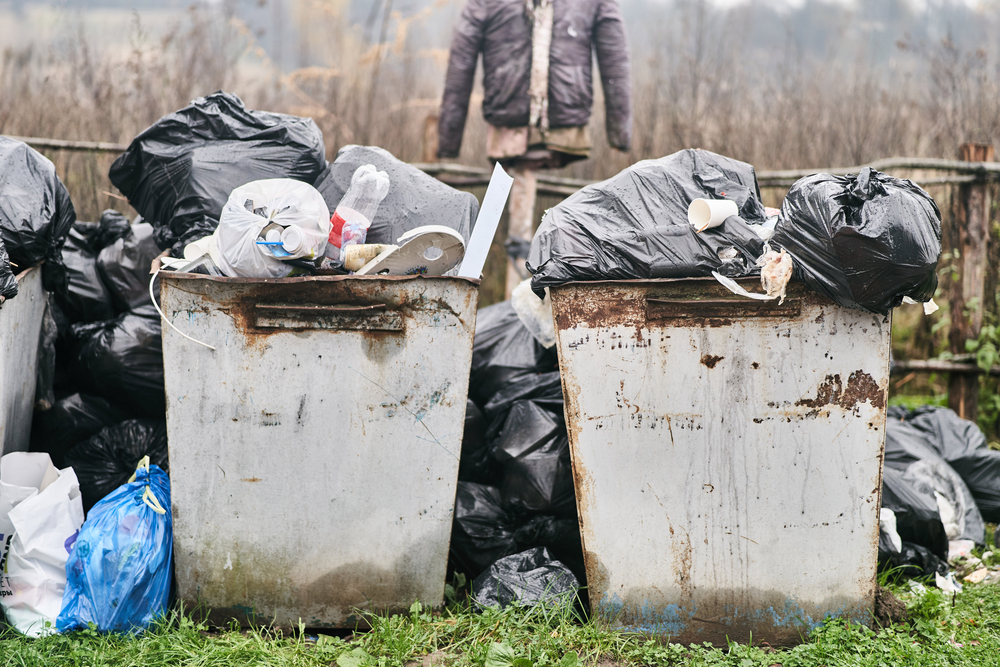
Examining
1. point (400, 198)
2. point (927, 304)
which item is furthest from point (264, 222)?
point (927, 304)

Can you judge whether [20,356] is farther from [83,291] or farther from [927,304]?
[927,304]

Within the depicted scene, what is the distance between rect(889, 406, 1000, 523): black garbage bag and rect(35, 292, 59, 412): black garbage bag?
3.55 metres

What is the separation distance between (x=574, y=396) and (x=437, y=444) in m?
0.43

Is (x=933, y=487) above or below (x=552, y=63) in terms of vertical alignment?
below

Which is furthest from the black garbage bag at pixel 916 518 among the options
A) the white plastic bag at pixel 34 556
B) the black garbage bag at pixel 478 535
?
the white plastic bag at pixel 34 556

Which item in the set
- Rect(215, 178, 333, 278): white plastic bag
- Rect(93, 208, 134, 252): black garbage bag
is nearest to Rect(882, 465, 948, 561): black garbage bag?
Rect(215, 178, 333, 278): white plastic bag

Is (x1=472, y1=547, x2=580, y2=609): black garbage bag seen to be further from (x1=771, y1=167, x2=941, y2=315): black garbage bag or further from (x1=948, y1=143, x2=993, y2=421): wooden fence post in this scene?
(x1=948, y1=143, x2=993, y2=421): wooden fence post

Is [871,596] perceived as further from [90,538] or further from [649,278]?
[90,538]

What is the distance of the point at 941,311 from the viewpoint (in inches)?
181

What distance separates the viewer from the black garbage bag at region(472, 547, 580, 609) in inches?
89.6

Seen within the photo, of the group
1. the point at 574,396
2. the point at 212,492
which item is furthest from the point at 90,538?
the point at 574,396

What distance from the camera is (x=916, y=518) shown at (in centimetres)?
265

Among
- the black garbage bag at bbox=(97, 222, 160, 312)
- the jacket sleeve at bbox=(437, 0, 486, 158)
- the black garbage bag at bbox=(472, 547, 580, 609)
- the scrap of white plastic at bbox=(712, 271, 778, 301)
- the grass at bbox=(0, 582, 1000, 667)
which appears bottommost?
the grass at bbox=(0, 582, 1000, 667)

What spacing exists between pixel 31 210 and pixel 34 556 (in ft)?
3.57
